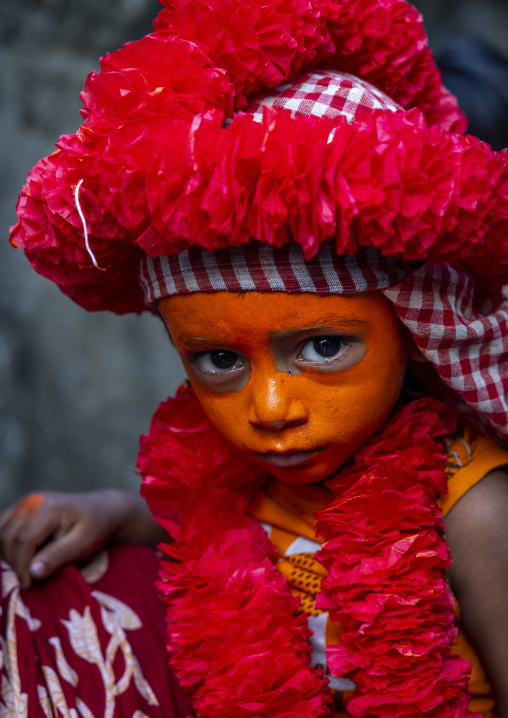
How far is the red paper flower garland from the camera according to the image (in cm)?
90

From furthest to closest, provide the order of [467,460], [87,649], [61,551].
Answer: [61,551] → [87,649] → [467,460]

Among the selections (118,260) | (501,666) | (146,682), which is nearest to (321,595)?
(501,666)

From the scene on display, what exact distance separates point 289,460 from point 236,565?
0.77 feet

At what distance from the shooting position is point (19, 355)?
88.4 inches

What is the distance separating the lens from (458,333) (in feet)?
3.43

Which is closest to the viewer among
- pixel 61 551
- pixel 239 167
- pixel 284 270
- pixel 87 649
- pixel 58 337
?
pixel 239 167

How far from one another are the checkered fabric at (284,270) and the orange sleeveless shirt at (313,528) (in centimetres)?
35

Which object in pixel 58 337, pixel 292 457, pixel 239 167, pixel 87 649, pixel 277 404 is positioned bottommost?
pixel 87 649

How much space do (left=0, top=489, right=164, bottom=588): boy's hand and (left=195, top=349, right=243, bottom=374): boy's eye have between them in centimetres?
55

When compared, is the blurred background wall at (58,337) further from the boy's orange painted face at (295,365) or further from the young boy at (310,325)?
the boy's orange painted face at (295,365)

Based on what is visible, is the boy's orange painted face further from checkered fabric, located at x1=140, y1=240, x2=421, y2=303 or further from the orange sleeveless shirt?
the orange sleeveless shirt

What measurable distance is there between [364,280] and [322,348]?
0.11 metres

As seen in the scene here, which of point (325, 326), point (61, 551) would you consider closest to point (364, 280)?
point (325, 326)

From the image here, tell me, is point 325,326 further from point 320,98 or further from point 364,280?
point 320,98
